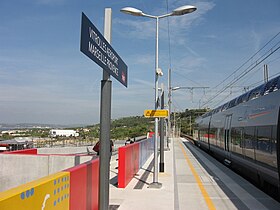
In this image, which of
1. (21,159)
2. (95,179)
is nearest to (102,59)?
(95,179)

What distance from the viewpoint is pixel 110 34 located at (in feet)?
17.9

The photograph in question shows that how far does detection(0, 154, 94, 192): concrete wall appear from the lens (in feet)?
40.0

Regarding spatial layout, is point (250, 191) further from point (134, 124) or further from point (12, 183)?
point (134, 124)

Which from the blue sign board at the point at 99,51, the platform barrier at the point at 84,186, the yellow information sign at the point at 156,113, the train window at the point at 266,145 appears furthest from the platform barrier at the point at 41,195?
the yellow information sign at the point at 156,113

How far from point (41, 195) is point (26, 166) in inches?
367

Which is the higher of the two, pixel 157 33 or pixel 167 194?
pixel 157 33

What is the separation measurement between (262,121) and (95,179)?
212 inches

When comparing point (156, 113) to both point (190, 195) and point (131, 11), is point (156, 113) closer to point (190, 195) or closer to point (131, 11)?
point (190, 195)

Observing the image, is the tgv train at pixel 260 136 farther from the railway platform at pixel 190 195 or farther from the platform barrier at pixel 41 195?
the platform barrier at pixel 41 195

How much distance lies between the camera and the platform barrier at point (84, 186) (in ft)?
16.3

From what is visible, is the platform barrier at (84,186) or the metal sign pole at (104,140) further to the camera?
the metal sign pole at (104,140)

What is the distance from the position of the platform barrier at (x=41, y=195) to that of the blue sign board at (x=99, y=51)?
1.63m

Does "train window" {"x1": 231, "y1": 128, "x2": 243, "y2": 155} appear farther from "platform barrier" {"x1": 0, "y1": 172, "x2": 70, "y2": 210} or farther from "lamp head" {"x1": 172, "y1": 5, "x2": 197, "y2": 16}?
"platform barrier" {"x1": 0, "y1": 172, "x2": 70, "y2": 210}

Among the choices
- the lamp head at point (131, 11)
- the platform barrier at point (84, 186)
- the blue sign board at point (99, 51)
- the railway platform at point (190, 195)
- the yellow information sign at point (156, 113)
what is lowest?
the railway platform at point (190, 195)
